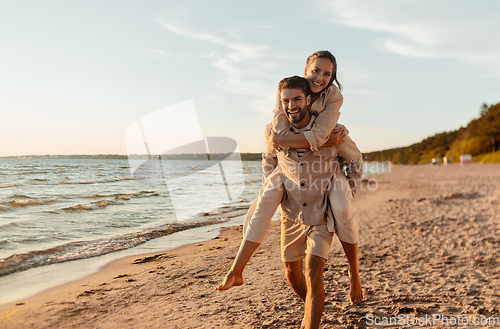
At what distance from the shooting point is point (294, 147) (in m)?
2.64

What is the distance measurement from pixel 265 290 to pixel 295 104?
257cm

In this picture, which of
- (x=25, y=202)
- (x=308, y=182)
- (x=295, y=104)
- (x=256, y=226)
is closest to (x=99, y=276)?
(x=256, y=226)

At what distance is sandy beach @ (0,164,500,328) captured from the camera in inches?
135

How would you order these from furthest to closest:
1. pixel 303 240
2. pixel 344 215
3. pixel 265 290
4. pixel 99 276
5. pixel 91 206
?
pixel 91 206, pixel 99 276, pixel 265 290, pixel 303 240, pixel 344 215

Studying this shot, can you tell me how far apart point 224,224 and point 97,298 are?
18.3ft

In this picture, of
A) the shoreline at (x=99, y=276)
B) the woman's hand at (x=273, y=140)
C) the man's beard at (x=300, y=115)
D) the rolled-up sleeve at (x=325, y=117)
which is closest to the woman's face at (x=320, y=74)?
the rolled-up sleeve at (x=325, y=117)

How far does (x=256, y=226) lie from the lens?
2.68 meters

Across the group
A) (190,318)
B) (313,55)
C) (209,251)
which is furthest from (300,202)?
(209,251)

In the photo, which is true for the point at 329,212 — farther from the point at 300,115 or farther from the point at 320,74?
the point at 320,74

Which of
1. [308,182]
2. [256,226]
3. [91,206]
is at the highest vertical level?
[308,182]

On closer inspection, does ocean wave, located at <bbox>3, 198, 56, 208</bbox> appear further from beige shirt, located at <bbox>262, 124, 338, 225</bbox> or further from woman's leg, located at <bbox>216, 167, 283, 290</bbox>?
beige shirt, located at <bbox>262, 124, 338, 225</bbox>

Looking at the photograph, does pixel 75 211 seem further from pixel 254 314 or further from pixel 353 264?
pixel 353 264

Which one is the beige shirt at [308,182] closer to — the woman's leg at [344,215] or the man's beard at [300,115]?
the woman's leg at [344,215]

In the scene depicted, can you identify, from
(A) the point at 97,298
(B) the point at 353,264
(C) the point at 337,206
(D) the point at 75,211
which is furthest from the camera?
(D) the point at 75,211
